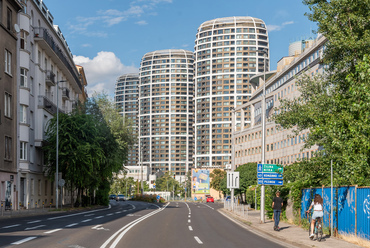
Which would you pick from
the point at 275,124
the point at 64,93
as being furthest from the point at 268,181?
the point at 275,124

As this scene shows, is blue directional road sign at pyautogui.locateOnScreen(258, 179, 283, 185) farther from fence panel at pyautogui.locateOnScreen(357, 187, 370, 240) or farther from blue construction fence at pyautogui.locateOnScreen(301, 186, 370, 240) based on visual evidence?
fence panel at pyautogui.locateOnScreen(357, 187, 370, 240)

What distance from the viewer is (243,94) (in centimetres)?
19362

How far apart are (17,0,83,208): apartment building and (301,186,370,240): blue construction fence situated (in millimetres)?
29038

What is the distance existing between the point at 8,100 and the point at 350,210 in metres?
34.4

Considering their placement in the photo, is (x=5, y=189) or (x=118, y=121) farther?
(x=118, y=121)

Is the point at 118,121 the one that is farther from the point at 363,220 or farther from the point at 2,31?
the point at 363,220

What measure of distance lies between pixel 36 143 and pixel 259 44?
15254 cm

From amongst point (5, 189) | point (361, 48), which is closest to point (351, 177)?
point (361, 48)

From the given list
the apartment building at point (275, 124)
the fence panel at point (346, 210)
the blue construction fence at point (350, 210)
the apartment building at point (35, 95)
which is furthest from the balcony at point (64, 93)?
the fence panel at point (346, 210)

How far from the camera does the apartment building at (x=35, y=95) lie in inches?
1854

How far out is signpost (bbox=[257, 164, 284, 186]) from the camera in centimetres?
2759

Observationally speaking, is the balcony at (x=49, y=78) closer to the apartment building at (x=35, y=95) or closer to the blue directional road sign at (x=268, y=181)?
the apartment building at (x=35, y=95)

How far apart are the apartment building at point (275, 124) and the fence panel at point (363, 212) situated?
178 feet

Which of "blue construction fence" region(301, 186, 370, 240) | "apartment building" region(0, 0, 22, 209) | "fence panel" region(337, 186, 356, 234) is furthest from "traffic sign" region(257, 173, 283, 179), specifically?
"apartment building" region(0, 0, 22, 209)
